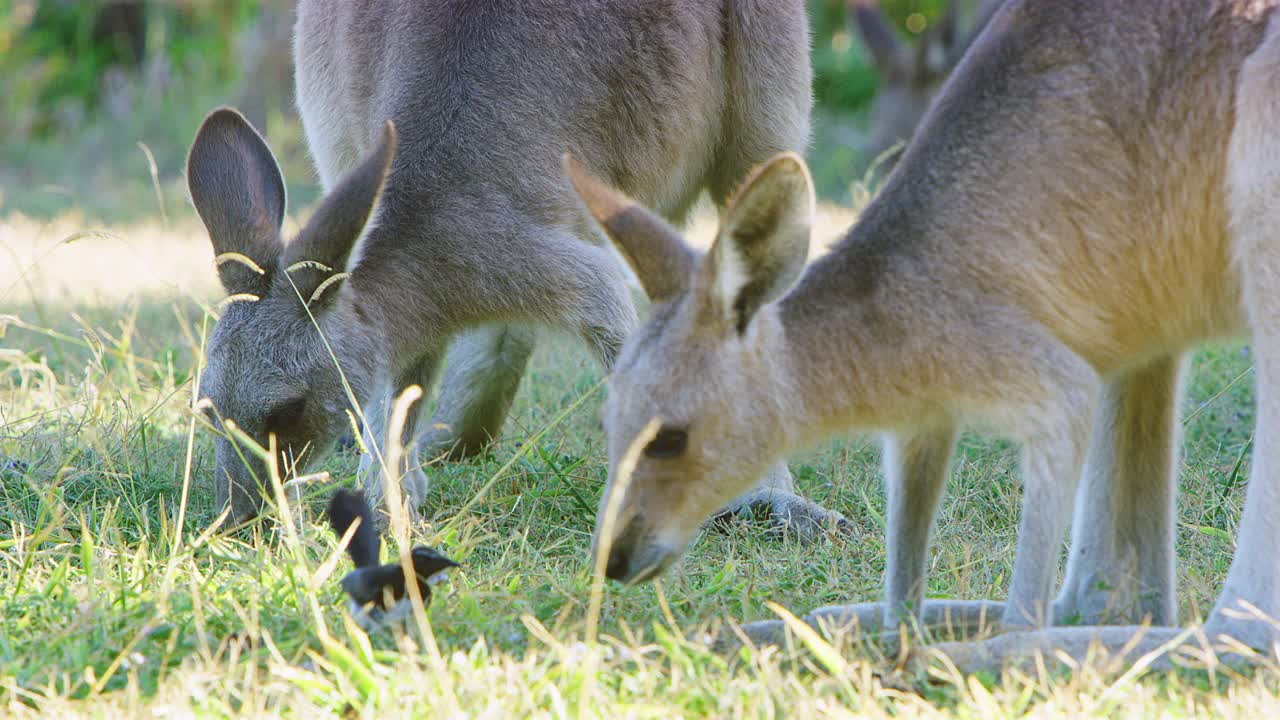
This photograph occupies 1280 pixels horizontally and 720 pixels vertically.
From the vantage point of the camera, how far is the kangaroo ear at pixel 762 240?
7.49 ft

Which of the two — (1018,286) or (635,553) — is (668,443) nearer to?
(635,553)

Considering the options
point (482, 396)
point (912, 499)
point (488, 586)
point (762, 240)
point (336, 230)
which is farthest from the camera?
point (482, 396)

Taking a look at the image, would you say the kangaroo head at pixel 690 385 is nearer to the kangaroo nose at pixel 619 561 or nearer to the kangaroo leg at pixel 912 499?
the kangaroo nose at pixel 619 561

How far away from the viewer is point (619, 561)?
8.04 feet

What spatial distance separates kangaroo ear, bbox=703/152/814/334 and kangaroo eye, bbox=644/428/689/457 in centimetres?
21

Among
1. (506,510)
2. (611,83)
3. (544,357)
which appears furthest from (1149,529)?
(544,357)

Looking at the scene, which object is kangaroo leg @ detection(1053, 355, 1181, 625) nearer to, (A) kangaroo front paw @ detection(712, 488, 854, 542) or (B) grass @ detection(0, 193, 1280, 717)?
(B) grass @ detection(0, 193, 1280, 717)

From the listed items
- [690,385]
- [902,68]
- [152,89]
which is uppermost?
[902,68]

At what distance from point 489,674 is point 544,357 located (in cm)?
Answer: 298

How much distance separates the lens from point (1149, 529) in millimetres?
2781

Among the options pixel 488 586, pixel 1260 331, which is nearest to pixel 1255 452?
pixel 1260 331

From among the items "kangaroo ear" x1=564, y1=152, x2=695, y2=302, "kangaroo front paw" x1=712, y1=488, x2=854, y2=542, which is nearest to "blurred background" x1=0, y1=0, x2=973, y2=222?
"kangaroo front paw" x1=712, y1=488, x2=854, y2=542

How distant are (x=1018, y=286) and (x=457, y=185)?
1497 mm

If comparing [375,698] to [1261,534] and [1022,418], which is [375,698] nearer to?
[1022,418]
